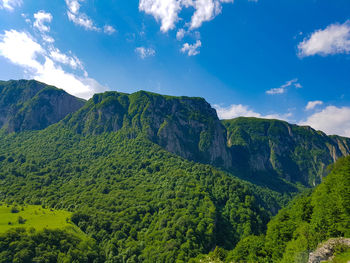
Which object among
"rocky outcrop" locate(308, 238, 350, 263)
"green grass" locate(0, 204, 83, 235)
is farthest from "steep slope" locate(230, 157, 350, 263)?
"green grass" locate(0, 204, 83, 235)

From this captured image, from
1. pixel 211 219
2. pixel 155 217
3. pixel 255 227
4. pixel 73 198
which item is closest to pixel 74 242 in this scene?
pixel 155 217

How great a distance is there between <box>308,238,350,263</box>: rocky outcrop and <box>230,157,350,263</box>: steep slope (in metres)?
2.05

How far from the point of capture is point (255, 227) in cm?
9606

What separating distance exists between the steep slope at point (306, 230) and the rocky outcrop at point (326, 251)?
2.05m

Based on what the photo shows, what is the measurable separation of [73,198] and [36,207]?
62.5ft

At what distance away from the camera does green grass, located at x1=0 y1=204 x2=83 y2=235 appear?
84250mm

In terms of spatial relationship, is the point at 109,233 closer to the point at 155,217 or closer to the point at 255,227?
the point at 155,217

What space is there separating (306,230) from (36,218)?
11129cm

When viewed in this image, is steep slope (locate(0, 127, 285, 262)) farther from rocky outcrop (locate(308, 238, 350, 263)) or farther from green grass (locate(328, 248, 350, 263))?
green grass (locate(328, 248, 350, 263))

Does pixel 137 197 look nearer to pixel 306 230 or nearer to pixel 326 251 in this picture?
pixel 306 230

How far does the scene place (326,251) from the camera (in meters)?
29.4

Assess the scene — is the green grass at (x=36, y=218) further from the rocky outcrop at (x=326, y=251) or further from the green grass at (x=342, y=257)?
the green grass at (x=342, y=257)

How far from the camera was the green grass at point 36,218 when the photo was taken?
84250mm

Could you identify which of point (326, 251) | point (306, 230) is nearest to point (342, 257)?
point (326, 251)
